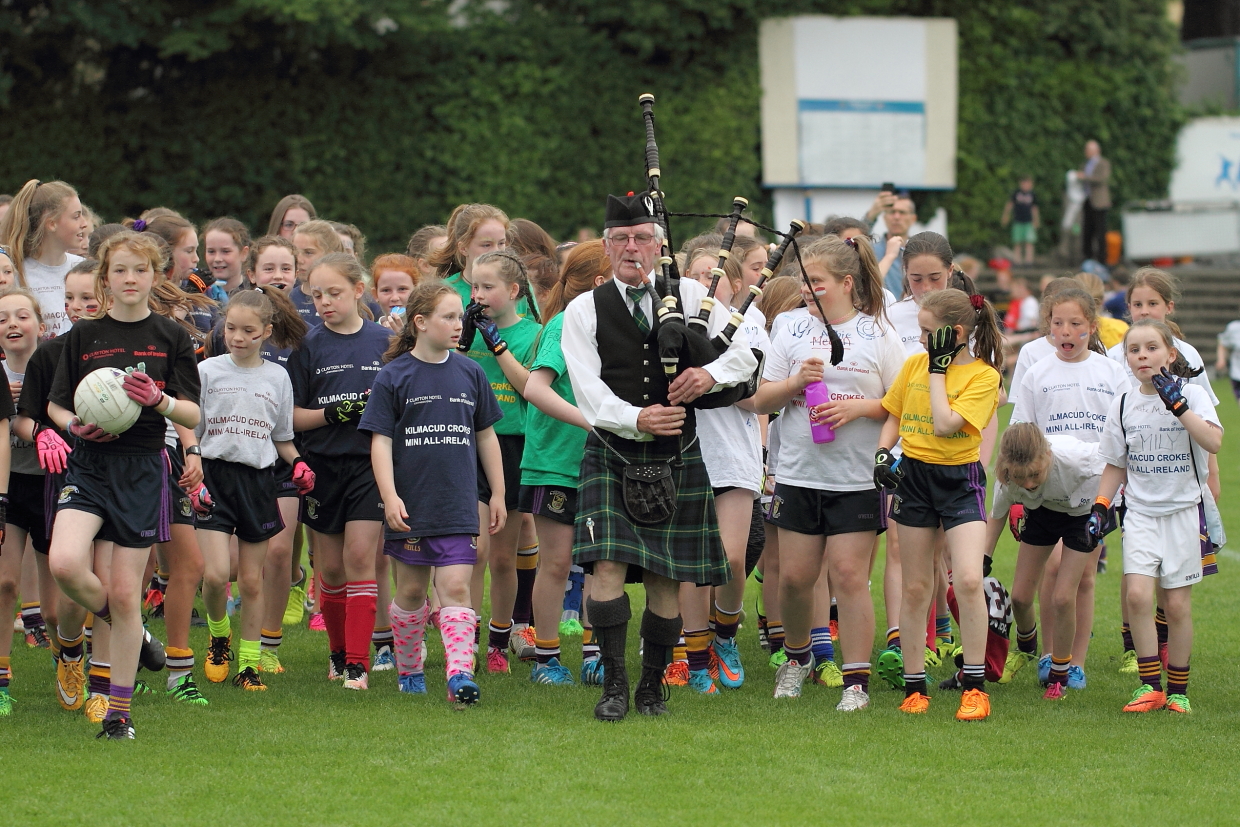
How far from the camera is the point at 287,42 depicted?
76.4 ft

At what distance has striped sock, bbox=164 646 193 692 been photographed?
6.17 m

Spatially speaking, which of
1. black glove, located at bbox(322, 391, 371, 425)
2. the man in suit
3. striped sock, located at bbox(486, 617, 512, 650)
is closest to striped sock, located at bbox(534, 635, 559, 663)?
striped sock, located at bbox(486, 617, 512, 650)

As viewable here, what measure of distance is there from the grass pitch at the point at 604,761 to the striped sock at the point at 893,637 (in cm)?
37

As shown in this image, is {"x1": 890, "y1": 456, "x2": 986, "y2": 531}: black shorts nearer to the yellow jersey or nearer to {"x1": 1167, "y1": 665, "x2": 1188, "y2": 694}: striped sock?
the yellow jersey

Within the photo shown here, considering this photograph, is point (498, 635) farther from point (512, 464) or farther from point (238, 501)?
point (238, 501)

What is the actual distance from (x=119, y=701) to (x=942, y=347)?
3.50 m

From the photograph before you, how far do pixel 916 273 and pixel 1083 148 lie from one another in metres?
23.5

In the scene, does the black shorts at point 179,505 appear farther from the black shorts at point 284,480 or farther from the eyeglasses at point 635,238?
the eyeglasses at point 635,238

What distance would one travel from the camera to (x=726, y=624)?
270 inches

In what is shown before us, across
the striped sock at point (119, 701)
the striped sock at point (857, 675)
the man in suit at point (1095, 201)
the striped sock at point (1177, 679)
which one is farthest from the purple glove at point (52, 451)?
the man in suit at point (1095, 201)

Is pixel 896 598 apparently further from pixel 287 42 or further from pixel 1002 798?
pixel 287 42

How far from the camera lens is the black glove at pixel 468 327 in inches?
→ 250

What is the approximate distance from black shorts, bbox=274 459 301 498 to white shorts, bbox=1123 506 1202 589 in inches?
149

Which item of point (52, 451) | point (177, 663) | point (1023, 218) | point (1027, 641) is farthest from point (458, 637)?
point (1023, 218)
